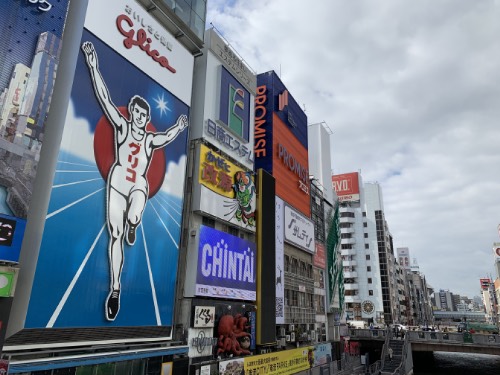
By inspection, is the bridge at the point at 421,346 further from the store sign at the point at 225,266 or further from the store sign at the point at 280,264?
the store sign at the point at 225,266

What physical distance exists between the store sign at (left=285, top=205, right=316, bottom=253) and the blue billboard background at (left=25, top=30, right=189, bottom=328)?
1855cm

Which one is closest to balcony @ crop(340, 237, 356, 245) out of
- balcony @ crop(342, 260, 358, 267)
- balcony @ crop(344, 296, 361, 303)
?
balcony @ crop(342, 260, 358, 267)

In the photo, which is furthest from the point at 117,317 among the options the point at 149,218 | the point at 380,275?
the point at 380,275

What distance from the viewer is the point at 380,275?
104 meters

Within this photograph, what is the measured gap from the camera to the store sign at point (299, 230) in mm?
42062

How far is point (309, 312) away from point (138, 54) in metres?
33.2

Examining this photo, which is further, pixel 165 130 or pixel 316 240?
pixel 316 240

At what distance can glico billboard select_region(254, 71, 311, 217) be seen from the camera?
136 feet

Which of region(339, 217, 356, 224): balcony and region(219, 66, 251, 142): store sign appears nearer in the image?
region(219, 66, 251, 142): store sign

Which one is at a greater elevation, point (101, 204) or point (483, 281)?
point (483, 281)

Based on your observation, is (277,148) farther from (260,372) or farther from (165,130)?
(260,372)

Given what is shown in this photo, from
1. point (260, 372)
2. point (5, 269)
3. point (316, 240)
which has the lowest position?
point (260, 372)

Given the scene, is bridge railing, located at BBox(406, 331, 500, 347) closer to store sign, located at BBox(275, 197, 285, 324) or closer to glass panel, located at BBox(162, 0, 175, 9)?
store sign, located at BBox(275, 197, 285, 324)

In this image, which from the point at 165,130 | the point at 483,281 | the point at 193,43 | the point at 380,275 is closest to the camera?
the point at 165,130
